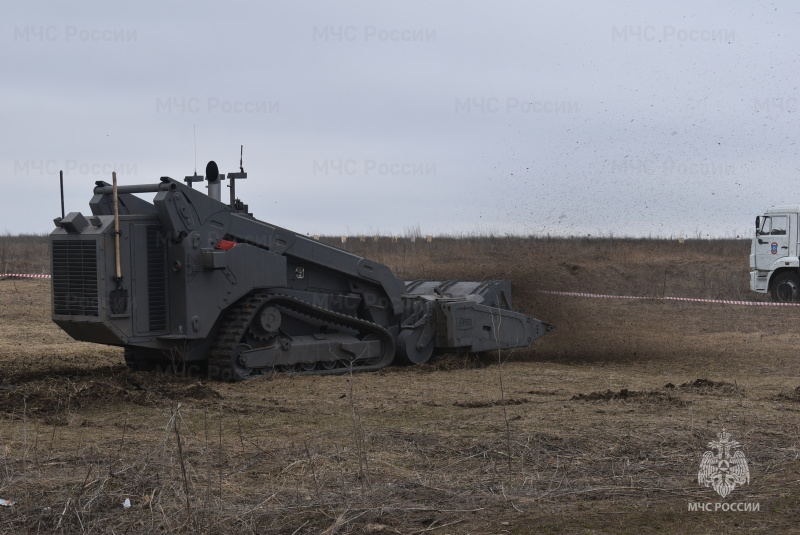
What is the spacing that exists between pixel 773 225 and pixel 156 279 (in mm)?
21896

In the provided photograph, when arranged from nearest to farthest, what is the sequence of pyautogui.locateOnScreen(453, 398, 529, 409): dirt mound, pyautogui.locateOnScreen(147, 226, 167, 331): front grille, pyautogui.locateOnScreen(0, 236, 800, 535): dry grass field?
1. pyautogui.locateOnScreen(0, 236, 800, 535): dry grass field
2. pyautogui.locateOnScreen(453, 398, 529, 409): dirt mound
3. pyautogui.locateOnScreen(147, 226, 167, 331): front grille

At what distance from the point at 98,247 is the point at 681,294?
69.3 ft

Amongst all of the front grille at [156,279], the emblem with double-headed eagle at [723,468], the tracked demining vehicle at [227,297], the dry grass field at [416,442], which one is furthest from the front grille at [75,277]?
the emblem with double-headed eagle at [723,468]

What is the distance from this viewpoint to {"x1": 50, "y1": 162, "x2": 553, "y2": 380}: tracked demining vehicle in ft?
37.6

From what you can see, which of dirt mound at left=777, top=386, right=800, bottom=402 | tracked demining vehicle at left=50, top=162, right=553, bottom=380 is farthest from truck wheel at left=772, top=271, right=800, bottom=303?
dirt mound at left=777, top=386, right=800, bottom=402

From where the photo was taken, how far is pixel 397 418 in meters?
9.57

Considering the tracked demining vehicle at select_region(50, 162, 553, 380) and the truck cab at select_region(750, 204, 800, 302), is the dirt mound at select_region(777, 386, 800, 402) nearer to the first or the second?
the tracked demining vehicle at select_region(50, 162, 553, 380)

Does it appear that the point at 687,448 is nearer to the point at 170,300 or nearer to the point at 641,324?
the point at 170,300

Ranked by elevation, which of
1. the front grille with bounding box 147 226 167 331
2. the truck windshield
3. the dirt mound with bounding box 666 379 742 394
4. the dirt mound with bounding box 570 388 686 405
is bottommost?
the dirt mound with bounding box 666 379 742 394

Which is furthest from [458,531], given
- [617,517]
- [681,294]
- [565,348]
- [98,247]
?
[681,294]

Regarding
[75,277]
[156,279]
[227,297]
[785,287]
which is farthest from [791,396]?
[785,287]

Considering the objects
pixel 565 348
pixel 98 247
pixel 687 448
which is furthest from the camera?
pixel 565 348

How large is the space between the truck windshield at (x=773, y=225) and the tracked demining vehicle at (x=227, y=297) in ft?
55.2

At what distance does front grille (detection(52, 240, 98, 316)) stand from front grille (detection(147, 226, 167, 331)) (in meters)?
0.68
